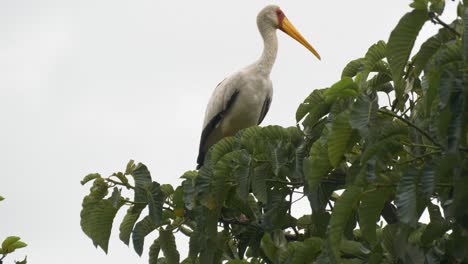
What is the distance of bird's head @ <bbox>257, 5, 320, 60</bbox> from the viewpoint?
980cm

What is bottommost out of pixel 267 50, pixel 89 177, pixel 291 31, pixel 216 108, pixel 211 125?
pixel 89 177

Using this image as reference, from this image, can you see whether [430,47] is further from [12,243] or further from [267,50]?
[267,50]

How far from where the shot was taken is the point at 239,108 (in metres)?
8.86

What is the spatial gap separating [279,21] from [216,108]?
1.42m

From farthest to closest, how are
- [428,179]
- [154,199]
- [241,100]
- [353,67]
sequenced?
[241,100]
[154,199]
[353,67]
[428,179]

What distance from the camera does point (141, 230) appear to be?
205 inches

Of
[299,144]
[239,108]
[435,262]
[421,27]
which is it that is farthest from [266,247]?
[239,108]

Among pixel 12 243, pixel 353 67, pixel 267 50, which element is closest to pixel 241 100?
pixel 267 50

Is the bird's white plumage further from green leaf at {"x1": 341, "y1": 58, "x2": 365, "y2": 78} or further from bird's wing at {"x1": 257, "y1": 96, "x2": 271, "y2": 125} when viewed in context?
green leaf at {"x1": 341, "y1": 58, "x2": 365, "y2": 78}

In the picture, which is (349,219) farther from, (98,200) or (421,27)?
(98,200)

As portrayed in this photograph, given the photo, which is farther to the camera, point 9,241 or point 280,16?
point 280,16

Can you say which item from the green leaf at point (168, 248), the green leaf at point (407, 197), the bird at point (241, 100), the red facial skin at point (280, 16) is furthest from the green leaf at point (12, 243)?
the red facial skin at point (280, 16)

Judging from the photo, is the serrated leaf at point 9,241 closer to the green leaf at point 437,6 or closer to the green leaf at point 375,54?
the green leaf at point 375,54

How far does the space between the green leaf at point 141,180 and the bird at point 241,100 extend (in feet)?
12.7
